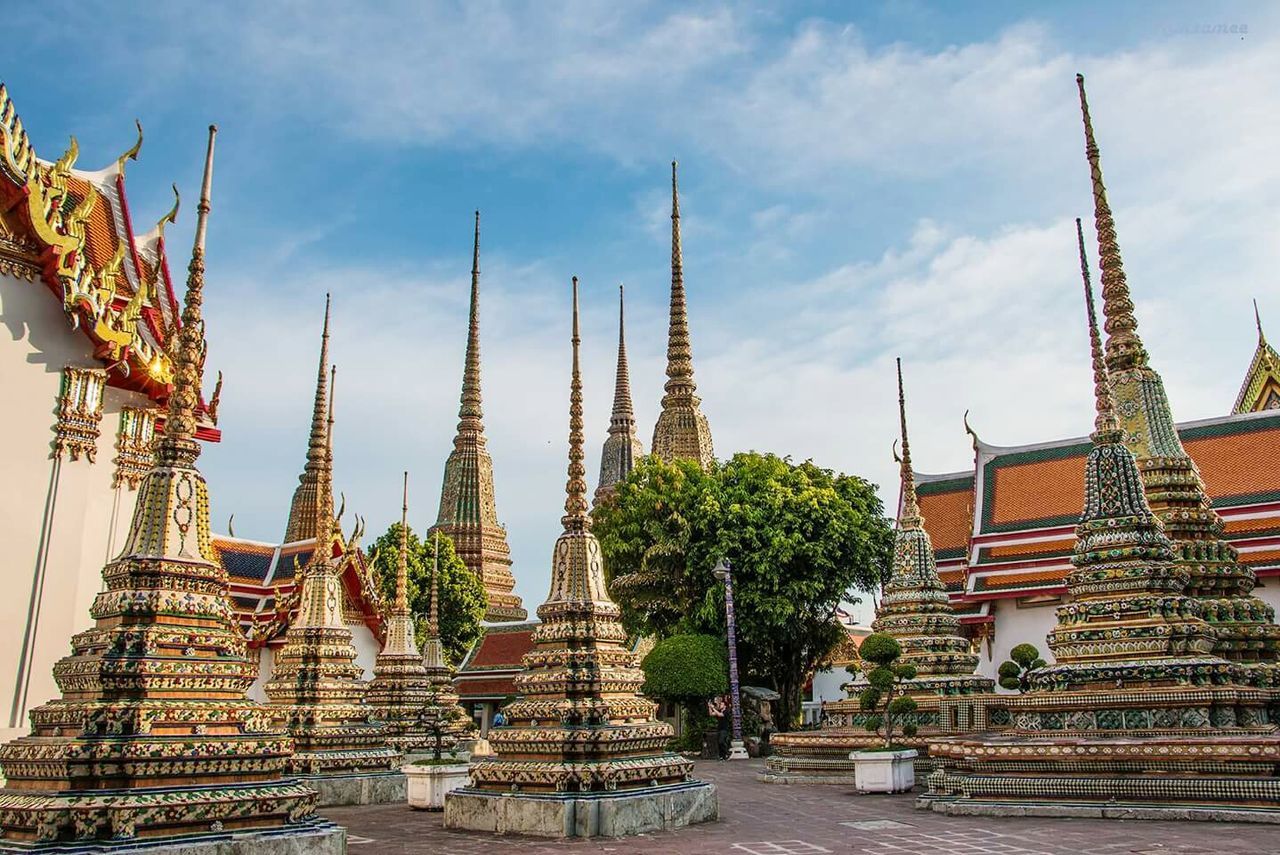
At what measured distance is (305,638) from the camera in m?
13.9

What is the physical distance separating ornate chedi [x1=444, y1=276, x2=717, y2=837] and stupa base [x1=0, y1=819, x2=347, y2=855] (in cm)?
230

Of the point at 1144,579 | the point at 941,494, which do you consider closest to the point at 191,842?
the point at 1144,579

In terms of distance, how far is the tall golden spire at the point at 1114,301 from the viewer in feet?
44.1

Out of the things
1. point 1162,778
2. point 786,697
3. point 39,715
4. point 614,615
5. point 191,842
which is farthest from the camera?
point 786,697

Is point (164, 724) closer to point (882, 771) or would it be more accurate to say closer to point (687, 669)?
point (882, 771)

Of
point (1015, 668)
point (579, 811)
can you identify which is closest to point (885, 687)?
point (1015, 668)

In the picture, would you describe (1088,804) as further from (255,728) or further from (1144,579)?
(255,728)

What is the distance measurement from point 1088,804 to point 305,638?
→ 32.5 feet

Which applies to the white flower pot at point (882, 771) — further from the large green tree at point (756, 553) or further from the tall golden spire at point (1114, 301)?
the large green tree at point (756, 553)

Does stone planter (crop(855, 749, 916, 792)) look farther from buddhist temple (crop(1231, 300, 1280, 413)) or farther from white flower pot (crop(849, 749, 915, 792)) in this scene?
buddhist temple (crop(1231, 300, 1280, 413))

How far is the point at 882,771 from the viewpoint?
13.5 m

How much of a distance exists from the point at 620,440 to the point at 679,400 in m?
10.4

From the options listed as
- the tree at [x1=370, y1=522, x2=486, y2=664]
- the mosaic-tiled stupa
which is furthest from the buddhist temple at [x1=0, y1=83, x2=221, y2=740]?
the tree at [x1=370, y1=522, x2=486, y2=664]

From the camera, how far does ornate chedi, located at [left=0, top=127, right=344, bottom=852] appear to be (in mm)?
6270
